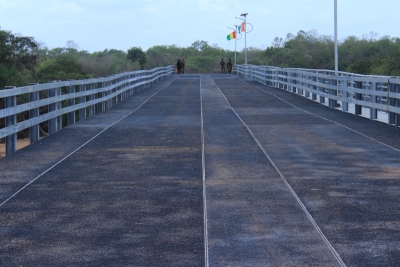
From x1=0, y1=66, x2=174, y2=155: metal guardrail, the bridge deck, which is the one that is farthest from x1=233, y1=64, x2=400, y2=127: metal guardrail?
x1=0, y1=66, x2=174, y2=155: metal guardrail

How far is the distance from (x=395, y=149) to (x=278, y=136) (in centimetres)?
321

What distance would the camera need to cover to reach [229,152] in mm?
13977

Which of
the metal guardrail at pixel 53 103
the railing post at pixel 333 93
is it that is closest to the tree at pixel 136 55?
the metal guardrail at pixel 53 103

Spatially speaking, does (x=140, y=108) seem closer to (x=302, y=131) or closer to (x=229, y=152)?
(x=302, y=131)

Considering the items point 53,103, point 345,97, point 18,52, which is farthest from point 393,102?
point 18,52

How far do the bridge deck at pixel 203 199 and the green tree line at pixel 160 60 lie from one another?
1515 inches

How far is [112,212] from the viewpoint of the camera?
873cm

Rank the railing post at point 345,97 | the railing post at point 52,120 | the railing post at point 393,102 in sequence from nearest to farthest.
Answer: the railing post at point 52,120, the railing post at point 393,102, the railing post at point 345,97

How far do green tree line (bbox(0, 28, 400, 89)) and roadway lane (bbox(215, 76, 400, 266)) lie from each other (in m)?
35.3

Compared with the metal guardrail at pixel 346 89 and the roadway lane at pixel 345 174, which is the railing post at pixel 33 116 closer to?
the roadway lane at pixel 345 174

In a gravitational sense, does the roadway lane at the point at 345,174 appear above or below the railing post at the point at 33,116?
below

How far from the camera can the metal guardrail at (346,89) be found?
1925 cm

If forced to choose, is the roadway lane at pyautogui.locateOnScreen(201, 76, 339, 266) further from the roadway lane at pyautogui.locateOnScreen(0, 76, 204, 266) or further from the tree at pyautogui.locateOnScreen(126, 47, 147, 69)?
the tree at pyautogui.locateOnScreen(126, 47, 147, 69)

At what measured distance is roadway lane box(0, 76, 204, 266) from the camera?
22.7 feet
